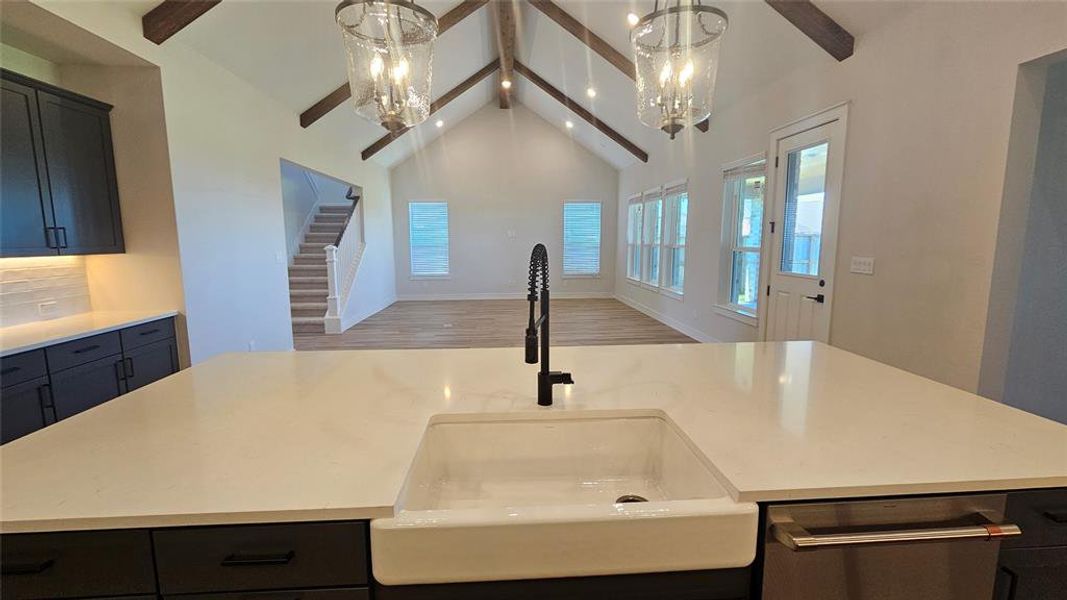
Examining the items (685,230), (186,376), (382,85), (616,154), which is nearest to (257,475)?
(186,376)

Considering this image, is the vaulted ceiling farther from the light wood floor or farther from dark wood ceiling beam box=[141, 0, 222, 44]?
the light wood floor

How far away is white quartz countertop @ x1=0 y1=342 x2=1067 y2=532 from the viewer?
725mm

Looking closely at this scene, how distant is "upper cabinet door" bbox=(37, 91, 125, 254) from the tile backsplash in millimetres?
257

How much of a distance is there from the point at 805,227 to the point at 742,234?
1029 mm

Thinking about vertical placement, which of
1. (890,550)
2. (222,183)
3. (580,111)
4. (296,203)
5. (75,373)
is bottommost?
(75,373)

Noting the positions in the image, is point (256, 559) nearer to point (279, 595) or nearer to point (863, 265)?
point (279, 595)

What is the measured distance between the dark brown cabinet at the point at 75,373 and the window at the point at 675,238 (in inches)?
222

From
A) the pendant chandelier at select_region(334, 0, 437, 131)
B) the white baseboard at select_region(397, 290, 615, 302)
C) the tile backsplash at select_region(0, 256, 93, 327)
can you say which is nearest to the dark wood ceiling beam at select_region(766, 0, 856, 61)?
the pendant chandelier at select_region(334, 0, 437, 131)

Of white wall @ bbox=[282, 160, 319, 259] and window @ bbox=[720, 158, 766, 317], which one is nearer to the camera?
window @ bbox=[720, 158, 766, 317]

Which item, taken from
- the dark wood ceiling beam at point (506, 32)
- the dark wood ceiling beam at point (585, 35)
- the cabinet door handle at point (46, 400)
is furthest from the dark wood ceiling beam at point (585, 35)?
the cabinet door handle at point (46, 400)

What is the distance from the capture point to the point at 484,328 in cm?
630

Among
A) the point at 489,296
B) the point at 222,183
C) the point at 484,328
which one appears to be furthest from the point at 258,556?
the point at 489,296

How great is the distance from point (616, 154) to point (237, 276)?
6.58m

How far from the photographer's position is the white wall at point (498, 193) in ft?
28.8
